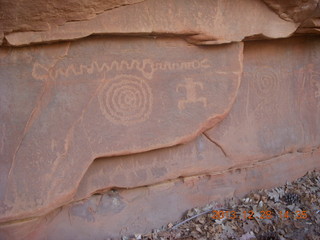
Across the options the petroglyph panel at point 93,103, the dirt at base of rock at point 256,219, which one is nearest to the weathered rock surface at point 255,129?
the petroglyph panel at point 93,103

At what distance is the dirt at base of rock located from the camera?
246cm

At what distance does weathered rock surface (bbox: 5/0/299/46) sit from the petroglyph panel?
0.12 metres

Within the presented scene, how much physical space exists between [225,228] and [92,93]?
154 cm

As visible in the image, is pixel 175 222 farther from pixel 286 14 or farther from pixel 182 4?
pixel 286 14

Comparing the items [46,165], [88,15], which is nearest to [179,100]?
[88,15]

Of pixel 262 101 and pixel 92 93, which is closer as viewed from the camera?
pixel 92 93

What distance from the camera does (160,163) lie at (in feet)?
8.30

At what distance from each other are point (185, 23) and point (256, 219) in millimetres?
1730

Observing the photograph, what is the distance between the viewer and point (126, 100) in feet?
7.30

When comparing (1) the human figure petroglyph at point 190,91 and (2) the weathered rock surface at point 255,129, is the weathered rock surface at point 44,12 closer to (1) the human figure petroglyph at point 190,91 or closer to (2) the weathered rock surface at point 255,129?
(1) the human figure petroglyph at point 190,91

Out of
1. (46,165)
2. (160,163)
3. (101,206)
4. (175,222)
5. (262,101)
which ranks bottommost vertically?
(175,222)

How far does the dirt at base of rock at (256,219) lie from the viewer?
2.46 metres

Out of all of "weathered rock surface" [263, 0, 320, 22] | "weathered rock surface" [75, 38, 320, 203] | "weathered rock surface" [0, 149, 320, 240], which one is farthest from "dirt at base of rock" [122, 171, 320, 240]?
"weathered rock surface" [263, 0, 320, 22]

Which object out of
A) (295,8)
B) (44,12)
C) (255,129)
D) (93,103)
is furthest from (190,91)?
(44,12)
